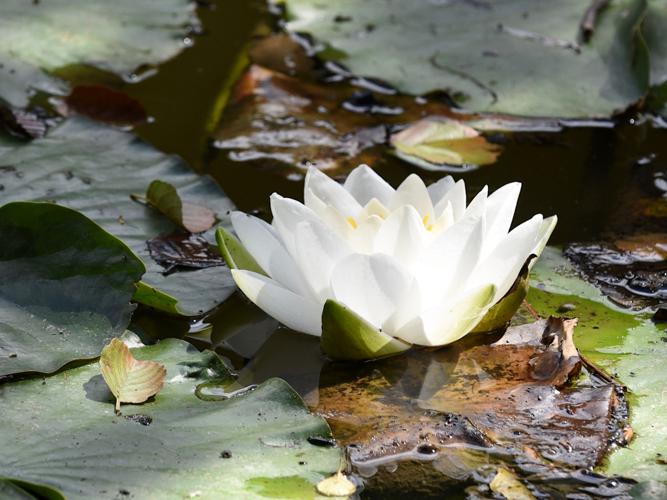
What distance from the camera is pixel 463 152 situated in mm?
2406

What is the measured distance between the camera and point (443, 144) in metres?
2.44

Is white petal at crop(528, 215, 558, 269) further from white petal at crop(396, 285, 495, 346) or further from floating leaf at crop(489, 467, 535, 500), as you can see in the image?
floating leaf at crop(489, 467, 535, 500)

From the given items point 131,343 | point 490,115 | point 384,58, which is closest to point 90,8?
point 384,58

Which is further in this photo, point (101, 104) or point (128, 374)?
point (101, 104)

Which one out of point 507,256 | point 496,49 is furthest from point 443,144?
point 507,256

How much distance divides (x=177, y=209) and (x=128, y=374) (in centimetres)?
54

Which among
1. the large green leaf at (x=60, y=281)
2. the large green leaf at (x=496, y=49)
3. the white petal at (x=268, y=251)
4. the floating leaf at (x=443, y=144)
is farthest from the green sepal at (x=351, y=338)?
the large green leaf at (x=496, y=49)

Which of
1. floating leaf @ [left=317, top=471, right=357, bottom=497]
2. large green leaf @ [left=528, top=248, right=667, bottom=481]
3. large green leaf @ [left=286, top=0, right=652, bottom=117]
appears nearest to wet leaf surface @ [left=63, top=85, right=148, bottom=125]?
large green leaf @ [left=286, top=0, right=652, bottom=117]

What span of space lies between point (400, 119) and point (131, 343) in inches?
47.5

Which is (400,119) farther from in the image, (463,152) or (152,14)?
(152,14)

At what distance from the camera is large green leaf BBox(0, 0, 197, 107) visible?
2688mm

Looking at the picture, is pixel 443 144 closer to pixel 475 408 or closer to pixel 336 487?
pixel 475 408

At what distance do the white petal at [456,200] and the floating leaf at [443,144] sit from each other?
0.73 metres

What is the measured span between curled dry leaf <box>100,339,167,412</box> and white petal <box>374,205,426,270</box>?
0.38 meters
